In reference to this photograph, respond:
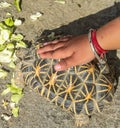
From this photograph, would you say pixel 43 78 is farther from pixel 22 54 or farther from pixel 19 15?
pixel 19 15

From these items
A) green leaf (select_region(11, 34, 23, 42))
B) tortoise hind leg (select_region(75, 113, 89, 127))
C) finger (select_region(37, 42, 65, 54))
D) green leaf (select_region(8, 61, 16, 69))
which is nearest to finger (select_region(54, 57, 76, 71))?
finger (select_region(37, 42, 65, 54))

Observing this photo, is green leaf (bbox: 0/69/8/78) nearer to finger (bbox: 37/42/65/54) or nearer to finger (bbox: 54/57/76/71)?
finger (bbox: 37/42/65/54)

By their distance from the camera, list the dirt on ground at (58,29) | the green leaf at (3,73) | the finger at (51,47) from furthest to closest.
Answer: the green leaf at (3,73) → the dirt on ground at (58,29) → the finger at (51,47)

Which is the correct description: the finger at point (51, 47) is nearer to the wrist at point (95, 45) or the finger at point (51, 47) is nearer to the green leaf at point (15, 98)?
the wrist at point (95, 45)

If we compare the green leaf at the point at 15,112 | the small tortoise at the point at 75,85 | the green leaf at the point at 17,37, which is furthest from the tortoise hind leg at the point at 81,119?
the green leaf at the point at 17,37

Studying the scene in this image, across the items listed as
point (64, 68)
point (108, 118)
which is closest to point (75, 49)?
point (64, 68)

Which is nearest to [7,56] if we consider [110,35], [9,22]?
[9,22]

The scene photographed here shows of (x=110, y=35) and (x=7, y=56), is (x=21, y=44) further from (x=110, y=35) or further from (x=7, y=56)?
(x=110, y=35)

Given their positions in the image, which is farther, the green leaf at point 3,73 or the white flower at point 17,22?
the white flower at point 17,22
